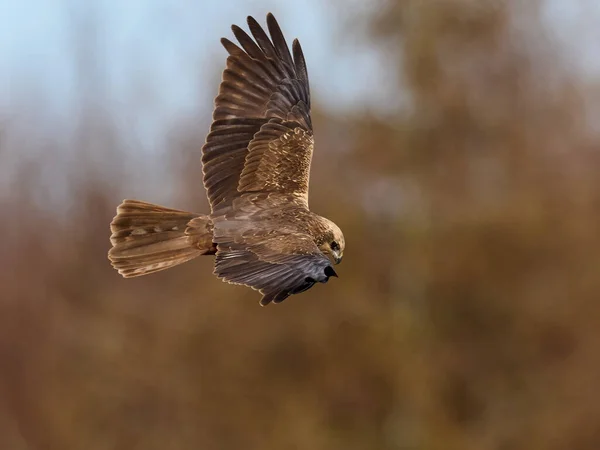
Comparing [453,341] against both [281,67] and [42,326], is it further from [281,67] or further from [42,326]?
[281,67]

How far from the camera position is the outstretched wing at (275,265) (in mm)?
4911

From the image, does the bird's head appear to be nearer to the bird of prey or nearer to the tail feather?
the bird of prey

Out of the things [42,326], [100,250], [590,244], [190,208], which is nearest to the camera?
[590,244]

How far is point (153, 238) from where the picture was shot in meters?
6.43

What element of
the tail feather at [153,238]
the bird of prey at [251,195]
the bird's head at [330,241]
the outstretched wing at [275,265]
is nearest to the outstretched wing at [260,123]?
the bird of prey at [251,195]

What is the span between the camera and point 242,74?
22.9ft

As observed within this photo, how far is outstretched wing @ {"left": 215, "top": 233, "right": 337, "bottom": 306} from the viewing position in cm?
491

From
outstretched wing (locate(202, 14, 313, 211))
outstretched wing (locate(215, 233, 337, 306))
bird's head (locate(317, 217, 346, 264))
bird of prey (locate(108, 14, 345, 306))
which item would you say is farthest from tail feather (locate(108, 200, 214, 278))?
bird's head (locate(317, 217, 346, 264))

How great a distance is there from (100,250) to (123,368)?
7368mm

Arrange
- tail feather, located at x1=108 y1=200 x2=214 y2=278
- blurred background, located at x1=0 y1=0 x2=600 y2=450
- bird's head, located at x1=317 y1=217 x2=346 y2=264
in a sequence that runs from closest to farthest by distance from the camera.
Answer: bird's head, located at x1=317 y1=217 x2=346 y2=264, tail feather, located at x1=108 y1=200 x2=214 y2=278, blurred background, located at x1=0 y1=0 x2=600 y2=450

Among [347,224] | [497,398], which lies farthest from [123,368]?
[497,398]

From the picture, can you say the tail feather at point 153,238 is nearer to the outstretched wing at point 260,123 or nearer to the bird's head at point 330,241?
the outstretched wing at point 260,123

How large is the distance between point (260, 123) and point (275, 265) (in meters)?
1.91

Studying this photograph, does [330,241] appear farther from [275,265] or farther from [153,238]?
[153,238]
